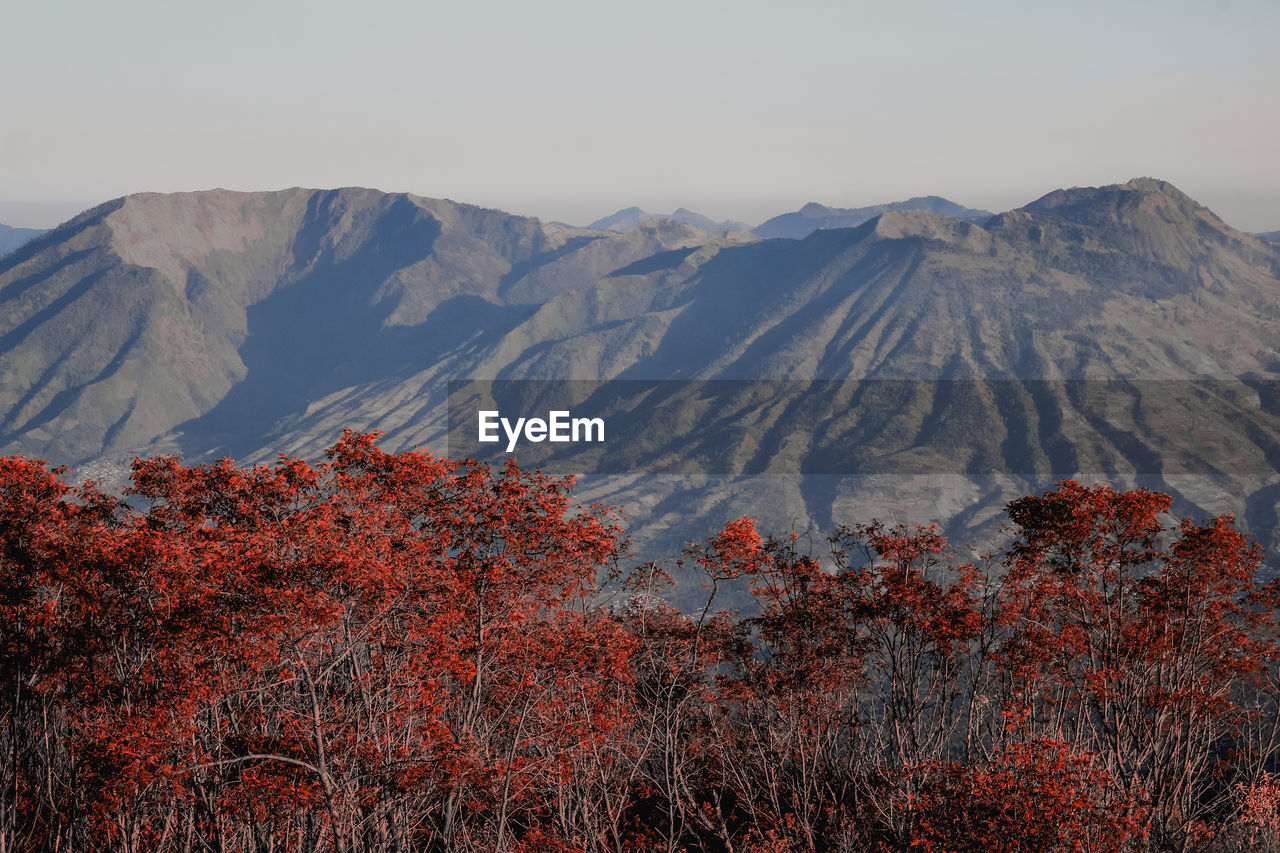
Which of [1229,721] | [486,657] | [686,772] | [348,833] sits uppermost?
[486,657]

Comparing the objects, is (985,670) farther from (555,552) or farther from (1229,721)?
(555,552)

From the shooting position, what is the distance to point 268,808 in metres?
30.9

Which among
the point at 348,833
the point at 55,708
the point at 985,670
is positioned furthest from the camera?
the point at 985,670

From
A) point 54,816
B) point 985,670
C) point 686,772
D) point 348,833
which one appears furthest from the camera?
point 686,772

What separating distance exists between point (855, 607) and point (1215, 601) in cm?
1637

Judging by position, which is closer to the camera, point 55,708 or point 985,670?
point 55,708

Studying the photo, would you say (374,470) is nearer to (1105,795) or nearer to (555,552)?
(555,552)

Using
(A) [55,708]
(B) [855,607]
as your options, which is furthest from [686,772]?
(A) [55,708]

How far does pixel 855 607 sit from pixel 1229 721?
68.2ft

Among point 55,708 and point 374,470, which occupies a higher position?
point 374,470

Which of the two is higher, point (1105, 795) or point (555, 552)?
point (555, 552)

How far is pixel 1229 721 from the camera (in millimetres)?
45500

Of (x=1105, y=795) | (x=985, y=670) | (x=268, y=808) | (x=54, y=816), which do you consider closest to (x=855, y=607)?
(x=985, y=670)

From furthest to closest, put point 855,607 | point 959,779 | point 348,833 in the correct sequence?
point 855,607 < point 348,833 < point 959,779
